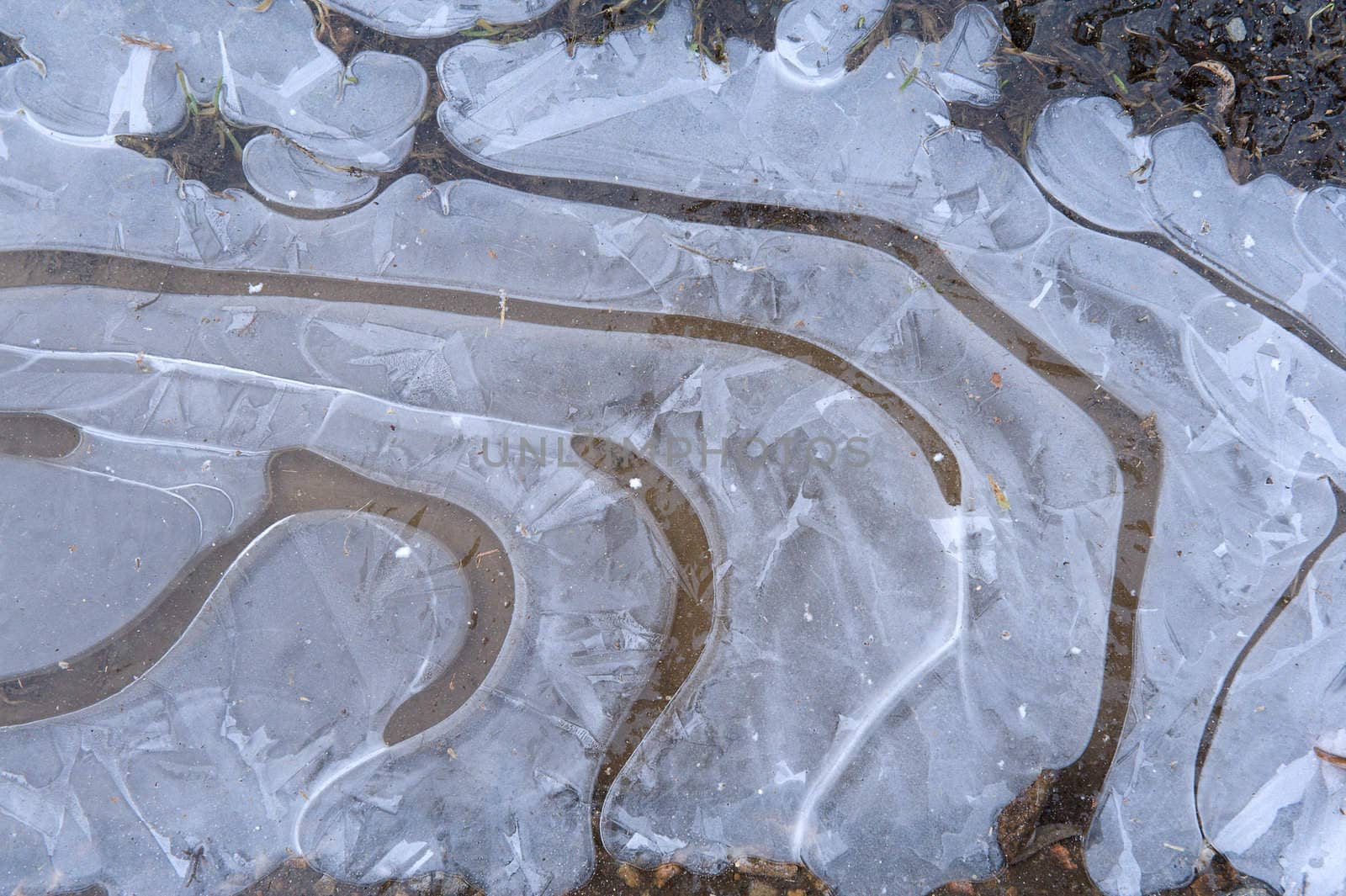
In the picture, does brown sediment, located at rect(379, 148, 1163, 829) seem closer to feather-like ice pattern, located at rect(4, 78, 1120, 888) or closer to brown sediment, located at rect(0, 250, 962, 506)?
feather-like ice pattern, located at rect(4, 78, 1120, 888)

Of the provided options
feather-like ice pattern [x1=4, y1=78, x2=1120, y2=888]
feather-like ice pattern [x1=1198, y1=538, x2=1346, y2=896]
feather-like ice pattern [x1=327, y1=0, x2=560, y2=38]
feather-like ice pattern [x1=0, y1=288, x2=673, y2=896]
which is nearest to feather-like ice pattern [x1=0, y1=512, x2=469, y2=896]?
feather-like ice pattern [x1=0, y1=288, x2=673, y2=896]

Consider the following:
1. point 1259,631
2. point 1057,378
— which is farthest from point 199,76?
point 1259,631

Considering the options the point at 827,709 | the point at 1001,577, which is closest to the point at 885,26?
the point at 1001,577

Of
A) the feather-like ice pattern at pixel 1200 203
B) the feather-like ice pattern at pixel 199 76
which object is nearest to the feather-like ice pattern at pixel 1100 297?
the feather-like ice pattern at pixel 1200 203

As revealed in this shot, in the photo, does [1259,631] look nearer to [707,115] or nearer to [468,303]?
[707,115]

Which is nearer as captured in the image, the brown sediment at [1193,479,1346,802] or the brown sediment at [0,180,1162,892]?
the brown sediment at [1193,479,1346,802]

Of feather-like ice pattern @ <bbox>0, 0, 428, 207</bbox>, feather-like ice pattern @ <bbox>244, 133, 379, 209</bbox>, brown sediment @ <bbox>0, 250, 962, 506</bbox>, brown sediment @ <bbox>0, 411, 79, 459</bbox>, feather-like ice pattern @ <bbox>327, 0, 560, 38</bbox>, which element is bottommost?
brown sediment @ <bbox>0, 411, 79, 459</bbox>
